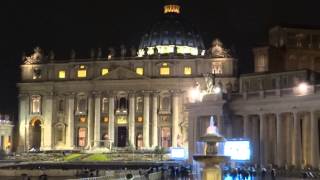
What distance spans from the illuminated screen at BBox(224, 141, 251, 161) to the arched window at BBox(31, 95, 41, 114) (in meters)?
102

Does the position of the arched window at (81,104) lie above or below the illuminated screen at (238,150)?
above

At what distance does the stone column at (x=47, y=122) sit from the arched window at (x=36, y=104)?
6.07ft

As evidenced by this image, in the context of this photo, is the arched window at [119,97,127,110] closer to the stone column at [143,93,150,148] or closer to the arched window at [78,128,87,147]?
the stone column at [143,93,150,148]

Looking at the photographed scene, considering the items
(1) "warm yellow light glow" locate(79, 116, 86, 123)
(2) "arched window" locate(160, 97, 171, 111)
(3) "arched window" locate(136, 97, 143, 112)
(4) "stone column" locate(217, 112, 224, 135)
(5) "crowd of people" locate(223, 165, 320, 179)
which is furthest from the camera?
(1) "warm yellow light glow" locate(79, 116, 86, 123)

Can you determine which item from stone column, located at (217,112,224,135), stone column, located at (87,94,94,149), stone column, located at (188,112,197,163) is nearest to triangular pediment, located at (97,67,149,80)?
stone column, located at (87,94,94,149)

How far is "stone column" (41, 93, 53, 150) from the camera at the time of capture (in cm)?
15125

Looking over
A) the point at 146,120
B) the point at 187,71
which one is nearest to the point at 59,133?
the point at 146,120

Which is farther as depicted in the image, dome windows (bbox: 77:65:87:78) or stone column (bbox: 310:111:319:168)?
dome windows (bbox: 77:65:87:78)

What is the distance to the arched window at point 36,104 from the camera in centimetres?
15612

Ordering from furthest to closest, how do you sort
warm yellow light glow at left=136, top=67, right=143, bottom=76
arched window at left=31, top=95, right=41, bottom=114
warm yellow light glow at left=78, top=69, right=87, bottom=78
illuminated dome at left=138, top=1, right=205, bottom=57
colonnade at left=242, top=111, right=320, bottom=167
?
1. illuminated dome at left=138, top=1, right=205, bottom=57
2. arched window at left=31, top=95, right=41, bottom=114
3. warm yellow light glow at left=78, top=69, right=87, bottom=78
4. warm yellow light glow at left=136, top=67, right=143, bottom=76
5. colonnade at left=242, top=111, right=320, bottom=167

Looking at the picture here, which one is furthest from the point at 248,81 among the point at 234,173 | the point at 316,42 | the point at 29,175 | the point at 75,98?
the point at 234,173

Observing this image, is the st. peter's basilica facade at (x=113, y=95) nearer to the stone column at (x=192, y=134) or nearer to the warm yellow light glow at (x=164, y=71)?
the warm yellow light glow at (x=164, y=71)

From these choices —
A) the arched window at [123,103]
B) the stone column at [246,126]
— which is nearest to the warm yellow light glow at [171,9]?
the arched window at [123,103]

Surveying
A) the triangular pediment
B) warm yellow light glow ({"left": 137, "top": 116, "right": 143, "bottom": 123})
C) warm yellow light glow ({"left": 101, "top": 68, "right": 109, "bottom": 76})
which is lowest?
warm yellow light glow ({"left": 137, "top": 116, "right": 143, "bottom": 123})
